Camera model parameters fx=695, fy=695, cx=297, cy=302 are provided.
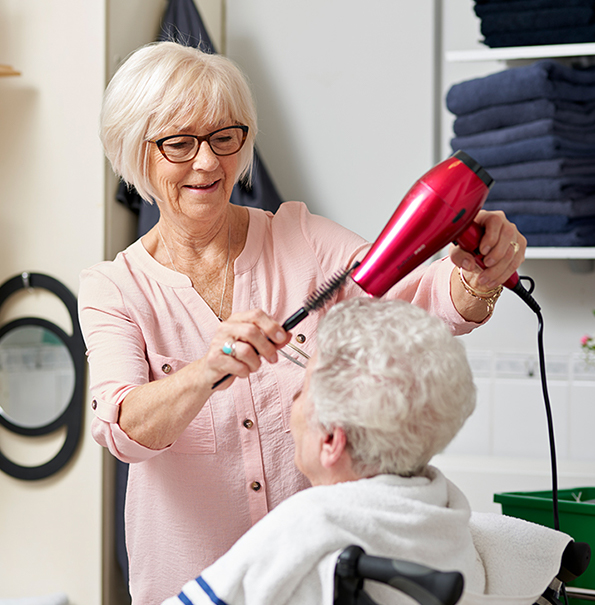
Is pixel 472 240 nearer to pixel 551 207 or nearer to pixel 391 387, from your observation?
pixel 391 387

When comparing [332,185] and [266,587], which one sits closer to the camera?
[266,587]

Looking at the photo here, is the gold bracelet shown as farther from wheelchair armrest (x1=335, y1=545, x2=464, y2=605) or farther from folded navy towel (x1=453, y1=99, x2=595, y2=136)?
folded navy towel (x1=453, y1=99, x2=595, y2=136)

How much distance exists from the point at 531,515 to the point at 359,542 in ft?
1.72

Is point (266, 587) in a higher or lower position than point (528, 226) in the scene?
lower

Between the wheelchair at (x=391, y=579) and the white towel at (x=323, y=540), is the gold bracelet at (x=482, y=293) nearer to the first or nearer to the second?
the white towel at (x=323, y=540)

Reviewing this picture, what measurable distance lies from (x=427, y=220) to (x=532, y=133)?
0.99 meters

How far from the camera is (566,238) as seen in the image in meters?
1.75

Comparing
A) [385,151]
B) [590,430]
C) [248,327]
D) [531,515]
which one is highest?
[385,151]

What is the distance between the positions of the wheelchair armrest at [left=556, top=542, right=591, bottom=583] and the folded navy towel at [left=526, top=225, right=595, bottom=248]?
3.14ft

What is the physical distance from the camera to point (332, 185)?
2.13 metres

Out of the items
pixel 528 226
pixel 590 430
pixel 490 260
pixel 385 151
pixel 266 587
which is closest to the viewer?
pixel 266 587

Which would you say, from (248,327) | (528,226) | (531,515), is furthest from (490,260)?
(528,226)

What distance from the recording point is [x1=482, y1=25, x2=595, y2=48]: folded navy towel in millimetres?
1732

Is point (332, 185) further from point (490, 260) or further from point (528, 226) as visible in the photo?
point (490, 260)
